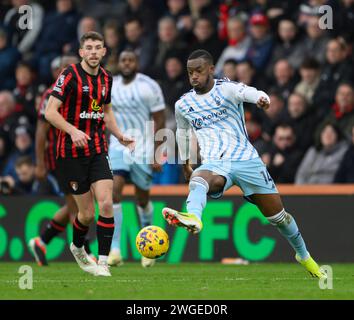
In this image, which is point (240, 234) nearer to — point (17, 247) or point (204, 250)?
point (204, 250)

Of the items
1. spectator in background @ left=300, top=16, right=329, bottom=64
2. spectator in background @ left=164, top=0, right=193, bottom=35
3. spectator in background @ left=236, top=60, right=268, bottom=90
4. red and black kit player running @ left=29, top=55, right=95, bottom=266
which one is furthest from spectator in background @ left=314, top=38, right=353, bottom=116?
red and black kit player running @ left=29, top=55, right=95, bottom=266

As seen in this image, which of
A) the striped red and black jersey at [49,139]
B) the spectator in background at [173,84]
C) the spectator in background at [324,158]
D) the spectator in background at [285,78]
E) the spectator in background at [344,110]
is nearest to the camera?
the striped red and black jersey at [49,139]

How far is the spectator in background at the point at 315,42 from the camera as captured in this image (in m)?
15.9

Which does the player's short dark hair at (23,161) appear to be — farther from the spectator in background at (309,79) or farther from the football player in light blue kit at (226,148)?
the football player in light blue kit at (226,148)

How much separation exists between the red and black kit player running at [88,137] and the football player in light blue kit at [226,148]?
95cm

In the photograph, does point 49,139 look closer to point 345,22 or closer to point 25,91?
point 345,22

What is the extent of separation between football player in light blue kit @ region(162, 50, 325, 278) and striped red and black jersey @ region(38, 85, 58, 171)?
3214 millimetres

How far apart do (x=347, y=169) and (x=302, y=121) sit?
1.23 meters

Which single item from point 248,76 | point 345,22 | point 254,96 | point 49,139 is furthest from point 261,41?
point 254,96

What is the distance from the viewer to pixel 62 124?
33.2 feet

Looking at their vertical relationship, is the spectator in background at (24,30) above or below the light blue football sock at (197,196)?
above

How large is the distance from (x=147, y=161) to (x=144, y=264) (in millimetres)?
1475

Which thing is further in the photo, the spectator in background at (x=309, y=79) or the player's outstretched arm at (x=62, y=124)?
the spectator in background at (x=309, y=79)

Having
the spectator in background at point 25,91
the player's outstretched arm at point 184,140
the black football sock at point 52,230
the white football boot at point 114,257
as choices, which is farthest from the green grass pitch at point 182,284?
the spectator in background at point 25,91
